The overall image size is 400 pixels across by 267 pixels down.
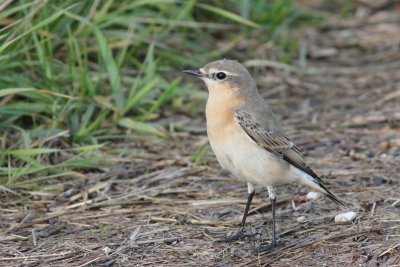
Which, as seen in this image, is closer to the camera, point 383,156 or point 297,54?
point 383,156

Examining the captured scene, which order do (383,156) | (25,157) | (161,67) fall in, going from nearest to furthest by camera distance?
1. (25,157)
2. (383,156)
3. (161,67)

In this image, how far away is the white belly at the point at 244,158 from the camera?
20.2 feet

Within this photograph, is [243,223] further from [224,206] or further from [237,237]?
[224,206]

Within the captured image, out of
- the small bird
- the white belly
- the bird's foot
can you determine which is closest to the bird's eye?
the small bird

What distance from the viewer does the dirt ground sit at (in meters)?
5.86

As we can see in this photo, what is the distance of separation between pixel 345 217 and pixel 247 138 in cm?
97

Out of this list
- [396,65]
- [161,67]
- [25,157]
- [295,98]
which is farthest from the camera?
[396,65]

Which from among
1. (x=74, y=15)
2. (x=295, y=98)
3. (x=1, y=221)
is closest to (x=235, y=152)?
(x=1, y=221)

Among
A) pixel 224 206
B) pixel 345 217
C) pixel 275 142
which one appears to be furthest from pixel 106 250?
pixel 345 217

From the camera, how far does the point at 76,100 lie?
7.89m

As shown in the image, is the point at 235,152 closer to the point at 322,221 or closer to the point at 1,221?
the point at 322,221

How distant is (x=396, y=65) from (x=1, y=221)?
5.68 metres

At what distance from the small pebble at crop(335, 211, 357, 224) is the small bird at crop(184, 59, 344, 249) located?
10 centimetres

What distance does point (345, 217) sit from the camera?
635cm
